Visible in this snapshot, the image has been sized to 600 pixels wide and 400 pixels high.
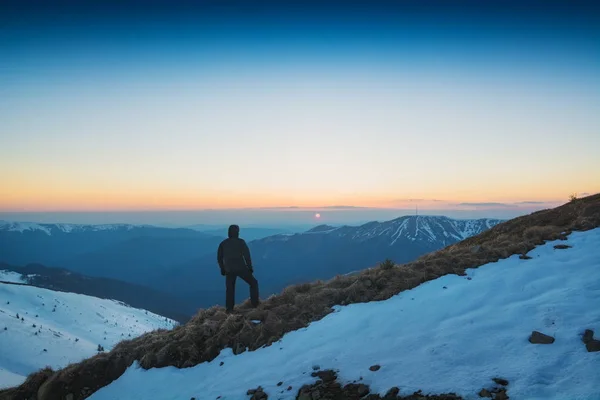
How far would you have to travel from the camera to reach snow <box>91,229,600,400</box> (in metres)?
5.78

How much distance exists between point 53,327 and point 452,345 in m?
107

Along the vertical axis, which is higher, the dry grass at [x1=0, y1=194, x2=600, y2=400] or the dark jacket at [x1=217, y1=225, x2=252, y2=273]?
the dark jacket at [x1=217, y1=225, x2=252, y2=273]

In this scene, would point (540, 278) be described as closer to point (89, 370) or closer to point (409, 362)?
point (409, 362)

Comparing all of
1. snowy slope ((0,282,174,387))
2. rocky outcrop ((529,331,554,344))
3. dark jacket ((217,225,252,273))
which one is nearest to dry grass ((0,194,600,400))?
dark jacket ((217,225,252,273))

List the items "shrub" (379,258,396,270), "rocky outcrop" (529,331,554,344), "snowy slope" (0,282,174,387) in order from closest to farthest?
"rocky outcrop" (529,331,554,344) → "shrub" (379,258,396,270) → "snowy slope" (0,282,174,387)

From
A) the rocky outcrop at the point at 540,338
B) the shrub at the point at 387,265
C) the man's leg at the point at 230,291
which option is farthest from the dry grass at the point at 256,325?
the rocky outcrop at the point at 540,338

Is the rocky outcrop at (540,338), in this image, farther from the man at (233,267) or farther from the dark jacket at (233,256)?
the dark jacket at (233,256)

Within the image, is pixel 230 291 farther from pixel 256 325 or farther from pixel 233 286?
pixel 256 325

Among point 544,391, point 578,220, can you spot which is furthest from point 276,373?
point 578,220

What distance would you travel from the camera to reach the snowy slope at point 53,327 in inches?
2313

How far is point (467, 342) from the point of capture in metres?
6.88

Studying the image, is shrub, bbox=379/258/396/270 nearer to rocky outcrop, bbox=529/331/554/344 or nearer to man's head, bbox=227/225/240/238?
man's head, bbox=227/225/240/238

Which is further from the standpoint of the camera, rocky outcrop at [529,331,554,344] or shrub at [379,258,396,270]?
shrub at [379,258,396,270]

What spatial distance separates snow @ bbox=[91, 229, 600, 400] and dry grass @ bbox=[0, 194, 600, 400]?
40 cm
